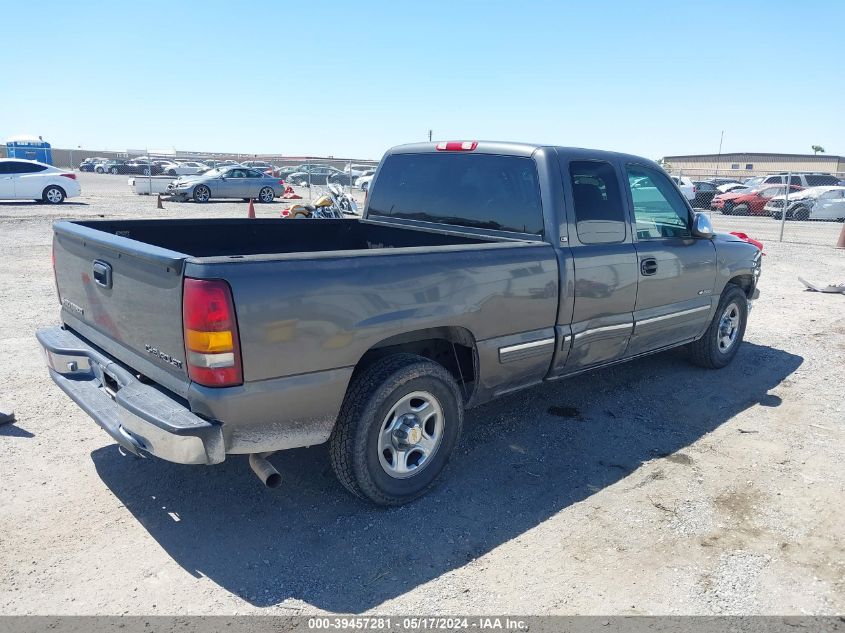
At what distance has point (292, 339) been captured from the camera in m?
2.98

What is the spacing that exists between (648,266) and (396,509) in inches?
101

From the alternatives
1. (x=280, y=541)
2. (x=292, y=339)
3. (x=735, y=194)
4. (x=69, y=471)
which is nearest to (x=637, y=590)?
(x=280, y=541)

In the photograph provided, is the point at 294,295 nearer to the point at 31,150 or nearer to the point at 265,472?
the point at 265,472

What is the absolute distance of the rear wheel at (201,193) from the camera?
82.1ft

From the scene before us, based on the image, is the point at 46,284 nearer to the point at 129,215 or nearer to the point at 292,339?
the point at 292,339

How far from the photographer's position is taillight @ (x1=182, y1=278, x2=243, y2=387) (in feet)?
9.14

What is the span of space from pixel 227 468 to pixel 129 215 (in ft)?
55.2

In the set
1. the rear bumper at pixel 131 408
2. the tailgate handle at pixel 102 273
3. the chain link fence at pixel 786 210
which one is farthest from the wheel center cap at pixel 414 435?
the chain link fence at pixel 786 210

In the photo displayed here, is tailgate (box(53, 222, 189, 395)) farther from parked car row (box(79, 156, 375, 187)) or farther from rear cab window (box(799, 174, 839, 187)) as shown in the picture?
parked car row (box(79, 156, 375, 187))

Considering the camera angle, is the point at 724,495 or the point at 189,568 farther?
the point at 724,495

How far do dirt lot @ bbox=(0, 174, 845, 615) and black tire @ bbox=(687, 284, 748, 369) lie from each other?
0.72 m

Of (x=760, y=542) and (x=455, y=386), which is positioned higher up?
(x=455, y=386)

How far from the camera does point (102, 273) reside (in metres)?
3.45

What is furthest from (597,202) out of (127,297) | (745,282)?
(127,297)
